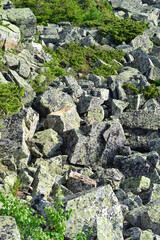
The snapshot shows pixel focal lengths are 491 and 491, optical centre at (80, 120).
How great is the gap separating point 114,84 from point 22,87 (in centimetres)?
467

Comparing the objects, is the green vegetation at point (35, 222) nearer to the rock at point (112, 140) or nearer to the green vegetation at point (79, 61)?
the rock at point (112, 140)

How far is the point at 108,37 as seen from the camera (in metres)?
25.8

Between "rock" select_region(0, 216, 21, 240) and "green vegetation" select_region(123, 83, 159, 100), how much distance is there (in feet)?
38.9

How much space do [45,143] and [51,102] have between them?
2147 millimetres

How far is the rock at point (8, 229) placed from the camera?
7.34 metres

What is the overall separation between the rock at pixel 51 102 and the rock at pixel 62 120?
533 mm

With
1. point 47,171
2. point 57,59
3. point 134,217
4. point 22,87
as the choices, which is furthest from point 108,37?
point 134,217

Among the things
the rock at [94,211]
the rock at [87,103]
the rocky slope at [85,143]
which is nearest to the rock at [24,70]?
the rocky slope at [85,143]

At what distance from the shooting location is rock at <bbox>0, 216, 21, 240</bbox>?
734 cm

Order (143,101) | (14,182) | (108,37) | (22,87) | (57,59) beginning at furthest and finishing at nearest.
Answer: (108,37)
(57,59)
(143,101)
(22,87)
(14,182)

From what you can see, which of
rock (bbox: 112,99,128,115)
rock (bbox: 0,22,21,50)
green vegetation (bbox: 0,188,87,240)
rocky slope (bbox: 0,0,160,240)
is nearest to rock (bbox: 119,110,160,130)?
rocky slope (bbox: 0,0,160,240)

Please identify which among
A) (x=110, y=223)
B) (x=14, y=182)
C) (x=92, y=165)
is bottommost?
(x=92, y=165)

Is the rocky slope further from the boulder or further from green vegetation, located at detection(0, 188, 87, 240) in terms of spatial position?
green vegetation, located at detection(0, 188, 87, 240)

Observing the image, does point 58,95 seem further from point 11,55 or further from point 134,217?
point 134,217
